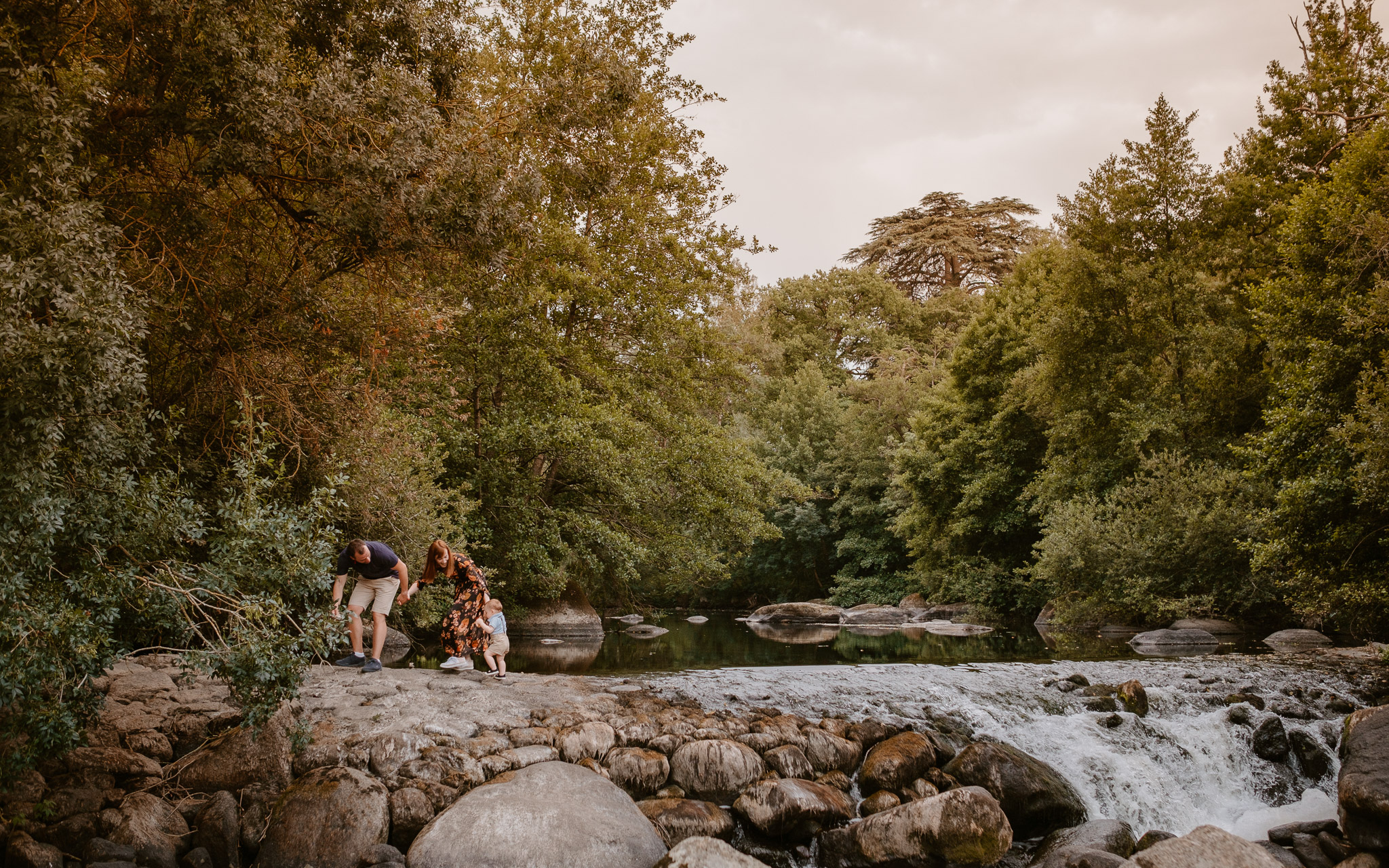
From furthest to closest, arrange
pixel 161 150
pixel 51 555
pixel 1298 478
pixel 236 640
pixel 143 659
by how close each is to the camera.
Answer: pixel 1298 478, pixel 143 659, pixel 161 150, pixel 236 640, pixel 51 555

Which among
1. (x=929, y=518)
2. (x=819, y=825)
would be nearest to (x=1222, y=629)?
(x=929, y=518)

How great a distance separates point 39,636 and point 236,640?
124cm

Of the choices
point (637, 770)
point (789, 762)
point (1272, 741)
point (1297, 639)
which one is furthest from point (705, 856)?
point (1297, 639)

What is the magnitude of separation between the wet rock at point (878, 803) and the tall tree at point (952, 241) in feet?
146

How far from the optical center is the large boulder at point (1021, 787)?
773cm

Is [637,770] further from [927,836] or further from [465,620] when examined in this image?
[465,620]

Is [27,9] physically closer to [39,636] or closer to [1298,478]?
[39,636]

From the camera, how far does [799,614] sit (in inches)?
1334

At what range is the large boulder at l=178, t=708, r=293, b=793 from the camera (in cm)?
668

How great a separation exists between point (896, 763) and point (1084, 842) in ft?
5.79

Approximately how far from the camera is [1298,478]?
1409cm

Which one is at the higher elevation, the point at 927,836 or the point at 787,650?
the point at 927,836

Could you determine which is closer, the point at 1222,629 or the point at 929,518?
the point at 1222,629

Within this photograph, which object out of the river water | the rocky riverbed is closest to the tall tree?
the river water
